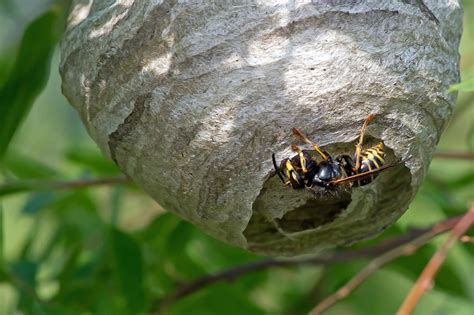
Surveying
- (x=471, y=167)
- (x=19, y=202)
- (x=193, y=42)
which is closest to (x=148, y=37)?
(x=193, y=42)

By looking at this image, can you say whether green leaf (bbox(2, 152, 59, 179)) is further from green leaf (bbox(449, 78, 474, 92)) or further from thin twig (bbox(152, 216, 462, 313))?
green leaf (bbox(449, 78, 474, 92))

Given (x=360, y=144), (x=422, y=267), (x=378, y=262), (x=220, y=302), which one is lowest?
(x=422, y=267)

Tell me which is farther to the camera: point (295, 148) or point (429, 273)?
point (429, 273)

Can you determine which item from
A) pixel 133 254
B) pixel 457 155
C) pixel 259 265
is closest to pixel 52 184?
pixel 133 254

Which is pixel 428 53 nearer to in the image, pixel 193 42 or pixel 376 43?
pixel 376 43

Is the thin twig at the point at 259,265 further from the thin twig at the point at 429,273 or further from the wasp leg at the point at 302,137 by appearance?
the wasp leg at the point at 302,137

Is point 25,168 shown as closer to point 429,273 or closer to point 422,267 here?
point 422,267
